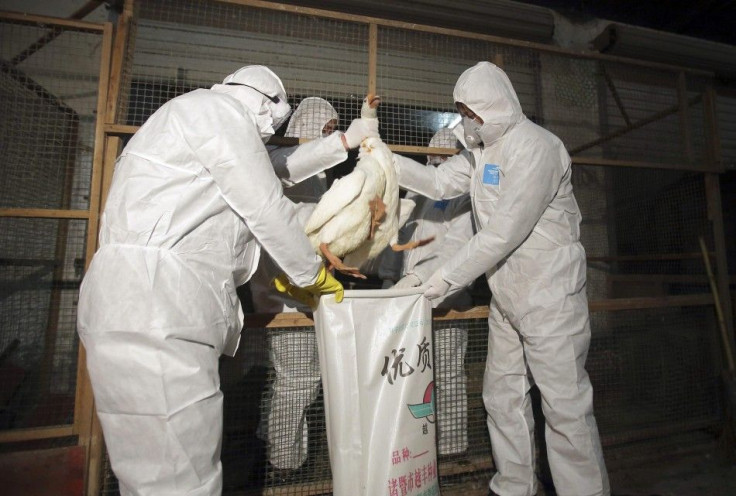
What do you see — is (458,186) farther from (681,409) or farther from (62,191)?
(62,191)

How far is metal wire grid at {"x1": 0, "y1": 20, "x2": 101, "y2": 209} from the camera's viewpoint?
8.63 ft

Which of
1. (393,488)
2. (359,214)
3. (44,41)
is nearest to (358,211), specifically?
(359,214)

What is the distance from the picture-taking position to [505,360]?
2041 mm

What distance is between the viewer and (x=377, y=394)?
1.67m

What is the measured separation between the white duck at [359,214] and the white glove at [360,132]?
0.25 ft

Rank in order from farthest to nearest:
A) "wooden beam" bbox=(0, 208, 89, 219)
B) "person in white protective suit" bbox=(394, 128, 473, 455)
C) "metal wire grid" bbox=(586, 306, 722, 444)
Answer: "metal wire grid" bbox=(586, 306, 722, 444) → "person in white protective suit" bbox=(394, 128, 473, 455) → "wooden beam" bbox=(0, 208, 89, 219)

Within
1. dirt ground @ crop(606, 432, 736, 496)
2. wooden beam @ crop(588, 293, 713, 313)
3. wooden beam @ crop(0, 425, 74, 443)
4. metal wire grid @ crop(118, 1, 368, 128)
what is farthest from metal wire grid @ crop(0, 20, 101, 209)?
dirt ground @ crop(606, 432, 736, 496)

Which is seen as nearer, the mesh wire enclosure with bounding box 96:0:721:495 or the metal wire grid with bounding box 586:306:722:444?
the mesh wire enclosure with bounding box 96:0:721:495

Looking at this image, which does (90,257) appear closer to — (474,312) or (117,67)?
(117,67)

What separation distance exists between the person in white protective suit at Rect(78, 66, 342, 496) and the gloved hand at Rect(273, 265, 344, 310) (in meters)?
0.13

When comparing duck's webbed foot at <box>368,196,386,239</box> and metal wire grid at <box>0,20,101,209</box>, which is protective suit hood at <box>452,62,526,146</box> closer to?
duck's webbed foot at <box>368,196,386,239</box>

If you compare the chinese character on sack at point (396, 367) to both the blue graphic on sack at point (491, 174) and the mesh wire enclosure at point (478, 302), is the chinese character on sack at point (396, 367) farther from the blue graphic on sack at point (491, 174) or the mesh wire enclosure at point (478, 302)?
the blue graphic on sack at point (491, 174)

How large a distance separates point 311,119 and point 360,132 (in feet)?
1.92

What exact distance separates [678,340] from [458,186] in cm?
215
